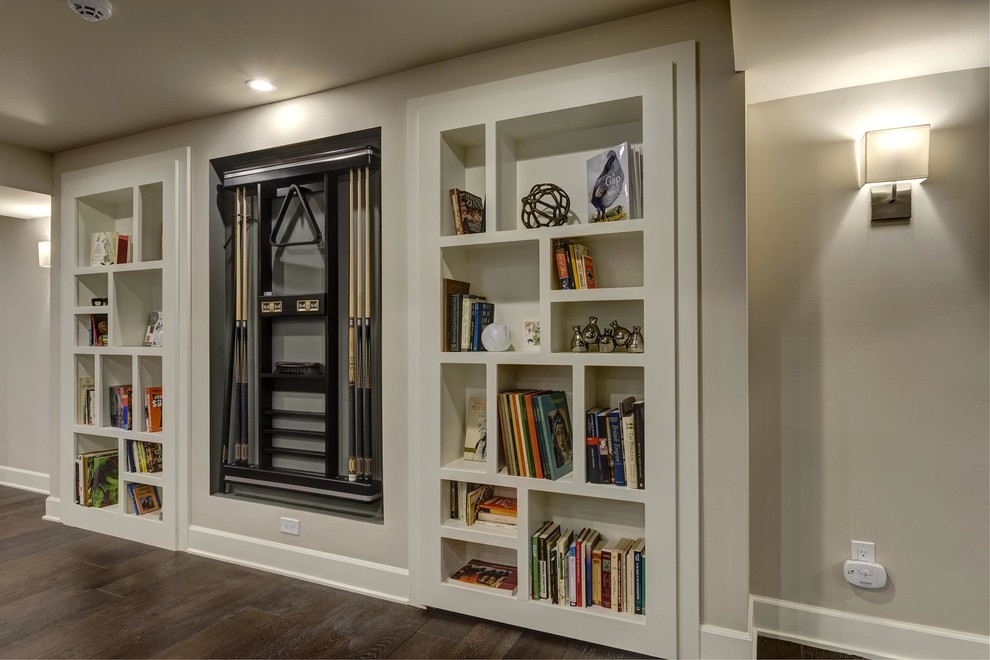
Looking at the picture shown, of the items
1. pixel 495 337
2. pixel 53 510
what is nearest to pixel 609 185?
pixel 495 337

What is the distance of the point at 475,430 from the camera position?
2.71 meters

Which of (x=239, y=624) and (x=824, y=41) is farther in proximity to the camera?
(x=239, y=624)

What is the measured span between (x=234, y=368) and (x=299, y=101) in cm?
150

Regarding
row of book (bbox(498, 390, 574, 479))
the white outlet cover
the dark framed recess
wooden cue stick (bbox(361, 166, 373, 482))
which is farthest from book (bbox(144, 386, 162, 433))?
the white outlet cover

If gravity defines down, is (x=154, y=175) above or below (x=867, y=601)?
above

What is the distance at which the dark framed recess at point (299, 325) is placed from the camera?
9.41ft

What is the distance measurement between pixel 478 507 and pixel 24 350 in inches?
174

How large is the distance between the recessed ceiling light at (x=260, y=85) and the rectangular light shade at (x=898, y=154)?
270cm

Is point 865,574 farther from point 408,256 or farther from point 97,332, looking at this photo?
point 97,332

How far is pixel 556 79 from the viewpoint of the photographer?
7.84 ft

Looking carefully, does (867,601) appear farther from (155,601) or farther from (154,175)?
(154,175)

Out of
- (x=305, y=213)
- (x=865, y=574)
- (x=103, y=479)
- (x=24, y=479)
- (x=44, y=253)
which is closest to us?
(x=865, y=574)

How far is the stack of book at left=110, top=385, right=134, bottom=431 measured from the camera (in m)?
3.64

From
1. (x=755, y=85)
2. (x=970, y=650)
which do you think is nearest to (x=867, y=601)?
(x=970, y=650)
